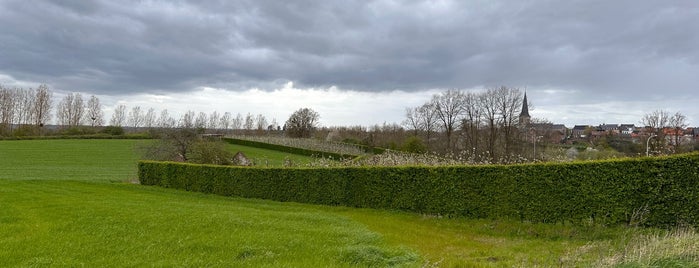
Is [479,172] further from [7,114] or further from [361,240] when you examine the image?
[7,114]

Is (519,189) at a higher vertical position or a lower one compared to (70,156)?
higher

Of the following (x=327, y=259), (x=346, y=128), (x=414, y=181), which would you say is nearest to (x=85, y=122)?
(x=346, y=128)

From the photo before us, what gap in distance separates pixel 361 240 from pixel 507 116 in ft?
125

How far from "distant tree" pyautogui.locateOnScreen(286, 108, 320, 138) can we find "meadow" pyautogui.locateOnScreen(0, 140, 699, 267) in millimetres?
47528

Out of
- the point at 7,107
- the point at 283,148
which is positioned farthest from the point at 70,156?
the point at 7,107

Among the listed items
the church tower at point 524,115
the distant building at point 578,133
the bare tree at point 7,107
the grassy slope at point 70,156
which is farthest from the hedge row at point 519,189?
the distant building at point 578,133

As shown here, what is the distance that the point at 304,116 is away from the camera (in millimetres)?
58562

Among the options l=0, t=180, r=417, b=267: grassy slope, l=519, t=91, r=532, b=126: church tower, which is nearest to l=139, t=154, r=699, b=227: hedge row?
l=0, t=180, r=417, b=267: grassy slope

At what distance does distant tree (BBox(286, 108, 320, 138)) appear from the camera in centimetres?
5753

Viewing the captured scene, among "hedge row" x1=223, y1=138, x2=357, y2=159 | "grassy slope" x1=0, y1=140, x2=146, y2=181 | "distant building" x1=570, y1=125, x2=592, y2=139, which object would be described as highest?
"distant building" x1=570, y1=125, x2=592, y2=139

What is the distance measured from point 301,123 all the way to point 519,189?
164 feet

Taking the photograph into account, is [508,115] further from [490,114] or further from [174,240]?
[174,240]

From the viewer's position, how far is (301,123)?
58250mm

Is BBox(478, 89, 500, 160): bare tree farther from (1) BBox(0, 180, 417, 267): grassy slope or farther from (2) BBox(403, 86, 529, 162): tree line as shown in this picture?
(1) BBox(0, 180, 417, 267): grassy slope
